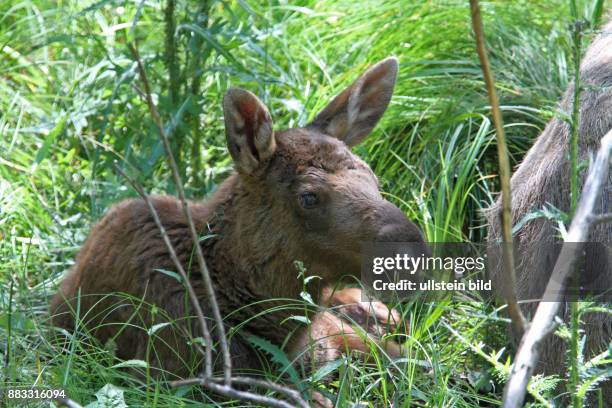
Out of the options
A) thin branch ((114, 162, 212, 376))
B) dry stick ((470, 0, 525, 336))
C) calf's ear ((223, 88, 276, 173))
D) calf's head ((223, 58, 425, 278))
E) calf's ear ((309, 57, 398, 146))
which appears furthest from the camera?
calf's ear ((309, 57, 398, 146))

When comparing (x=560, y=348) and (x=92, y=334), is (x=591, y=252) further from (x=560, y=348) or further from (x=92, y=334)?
(x=92, y=334)

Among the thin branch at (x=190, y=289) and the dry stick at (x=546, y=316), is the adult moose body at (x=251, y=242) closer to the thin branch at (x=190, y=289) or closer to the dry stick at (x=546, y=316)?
the thin branch at (x=190, y=289)

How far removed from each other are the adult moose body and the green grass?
288 mm

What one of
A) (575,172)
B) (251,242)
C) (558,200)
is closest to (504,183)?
(575,172)

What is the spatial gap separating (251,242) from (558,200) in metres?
1.29

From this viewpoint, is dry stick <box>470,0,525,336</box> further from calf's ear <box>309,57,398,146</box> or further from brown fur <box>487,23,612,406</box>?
calf's ear <box>309,57,398,146</box>

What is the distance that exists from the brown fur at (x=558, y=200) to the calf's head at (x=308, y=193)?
1.67 ft

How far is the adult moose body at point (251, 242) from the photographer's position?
4074 mm

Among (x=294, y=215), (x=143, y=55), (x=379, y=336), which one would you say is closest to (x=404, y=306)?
(x=379, y=336)

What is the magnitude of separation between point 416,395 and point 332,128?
4.75 feet

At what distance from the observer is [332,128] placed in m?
4.67

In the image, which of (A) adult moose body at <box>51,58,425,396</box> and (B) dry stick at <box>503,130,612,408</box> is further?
(A) adult moose body at <box>51,58,425,396</box>

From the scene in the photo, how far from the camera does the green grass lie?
515 centimetres

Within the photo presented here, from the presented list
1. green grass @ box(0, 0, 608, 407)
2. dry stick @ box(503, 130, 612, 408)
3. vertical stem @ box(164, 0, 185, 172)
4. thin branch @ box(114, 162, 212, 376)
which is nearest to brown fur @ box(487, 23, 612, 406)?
green grass @ box(0, 0, 608, 407)
